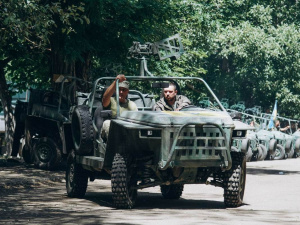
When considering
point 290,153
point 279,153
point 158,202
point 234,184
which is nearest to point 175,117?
point 234,184

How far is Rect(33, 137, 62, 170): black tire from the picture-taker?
68.3ft

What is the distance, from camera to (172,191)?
14.2 meters

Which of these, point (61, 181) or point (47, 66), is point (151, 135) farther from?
point (47, 66)

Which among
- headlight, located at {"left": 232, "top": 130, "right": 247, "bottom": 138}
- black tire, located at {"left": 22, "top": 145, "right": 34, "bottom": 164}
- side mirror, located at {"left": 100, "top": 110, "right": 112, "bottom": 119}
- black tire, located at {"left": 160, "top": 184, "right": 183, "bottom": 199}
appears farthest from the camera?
black tire, located at {"left": 22, "top": 145, "right": 34, "bottom": 164}

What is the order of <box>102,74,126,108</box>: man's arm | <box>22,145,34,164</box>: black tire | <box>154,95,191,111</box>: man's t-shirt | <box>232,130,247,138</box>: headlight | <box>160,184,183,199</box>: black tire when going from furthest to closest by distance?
<box>22,145,34,164</box>: black tire
<box>160,184,183,199</box>: black tire
<box>154,95,191,111</box>: man's t-shirt
<box>102,74,126,108</box>: man's arm
<box>232,130,247,138</box>: headlight

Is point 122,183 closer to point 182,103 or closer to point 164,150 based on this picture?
point 164,150

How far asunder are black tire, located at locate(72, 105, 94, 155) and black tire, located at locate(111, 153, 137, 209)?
1.04m

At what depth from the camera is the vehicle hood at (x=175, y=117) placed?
11578 millimetres

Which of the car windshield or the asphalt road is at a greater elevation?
the car windshield

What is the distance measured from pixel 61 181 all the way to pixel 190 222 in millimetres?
8281

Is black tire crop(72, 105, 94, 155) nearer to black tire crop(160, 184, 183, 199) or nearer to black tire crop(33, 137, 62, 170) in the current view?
black tire crop(160, 184, 183, 199)

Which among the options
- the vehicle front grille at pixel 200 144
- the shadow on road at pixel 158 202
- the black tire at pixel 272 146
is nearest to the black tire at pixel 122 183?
the shadow on road at pixel 158 202

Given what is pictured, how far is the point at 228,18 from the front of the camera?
1807 inches

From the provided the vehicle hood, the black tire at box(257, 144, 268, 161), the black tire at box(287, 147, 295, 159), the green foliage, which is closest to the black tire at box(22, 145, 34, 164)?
the green foliage
